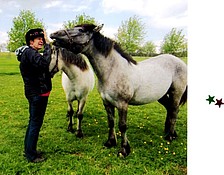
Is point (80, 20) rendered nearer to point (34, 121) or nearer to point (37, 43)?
point (37, 43)

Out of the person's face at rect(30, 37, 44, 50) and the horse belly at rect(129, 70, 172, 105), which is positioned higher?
the person's face at rect(30, 37, 44, 50)

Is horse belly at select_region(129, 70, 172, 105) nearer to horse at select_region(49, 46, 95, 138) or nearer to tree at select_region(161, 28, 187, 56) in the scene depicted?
tree at select_region(161, 28, 187, 56)

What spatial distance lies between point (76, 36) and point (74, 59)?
0.54 meters

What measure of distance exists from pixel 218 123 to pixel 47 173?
120 cm

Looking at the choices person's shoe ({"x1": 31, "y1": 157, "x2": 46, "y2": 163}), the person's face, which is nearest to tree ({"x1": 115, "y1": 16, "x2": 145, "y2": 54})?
the person's face

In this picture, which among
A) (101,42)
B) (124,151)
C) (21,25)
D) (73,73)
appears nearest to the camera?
(101,42)

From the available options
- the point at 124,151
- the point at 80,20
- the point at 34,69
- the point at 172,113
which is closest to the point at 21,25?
the point at 80,20

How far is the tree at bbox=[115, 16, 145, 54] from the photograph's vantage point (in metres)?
2.08

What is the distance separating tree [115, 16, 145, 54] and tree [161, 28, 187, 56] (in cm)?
23

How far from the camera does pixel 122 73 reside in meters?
1.89

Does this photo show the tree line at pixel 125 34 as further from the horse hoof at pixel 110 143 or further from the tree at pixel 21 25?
the horse hoof at pixel 110 143

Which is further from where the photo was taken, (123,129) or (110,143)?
(110,143)

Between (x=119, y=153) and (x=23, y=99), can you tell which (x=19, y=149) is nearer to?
(x=119, y=153)

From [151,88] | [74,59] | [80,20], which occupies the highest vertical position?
[80,20]
